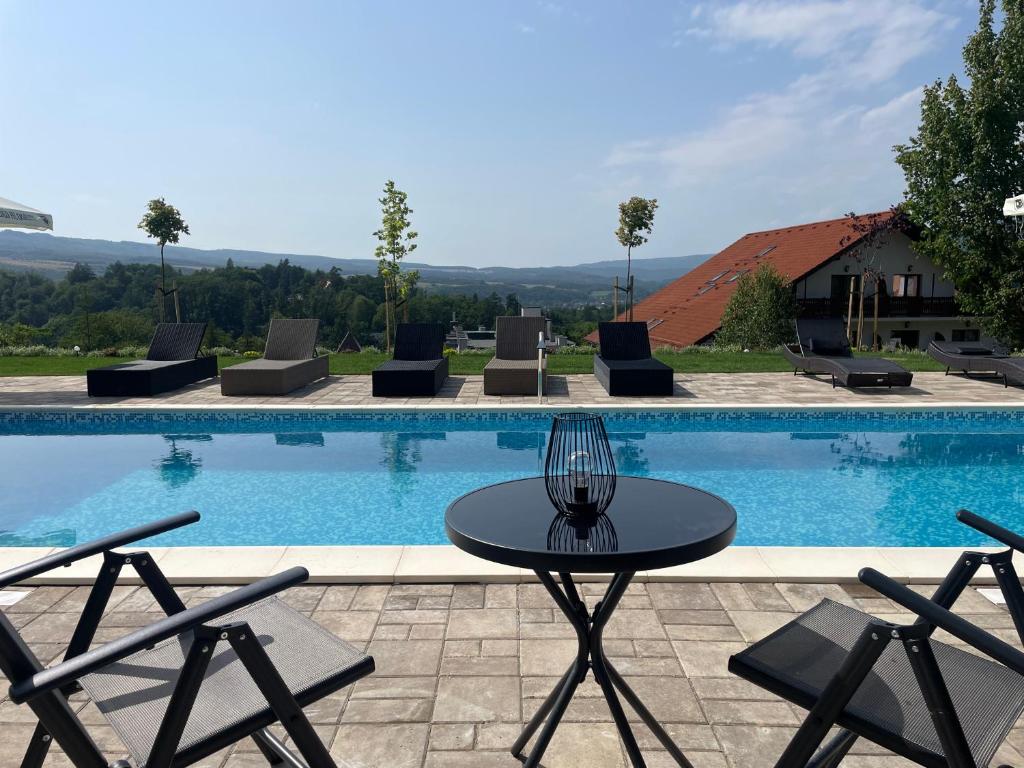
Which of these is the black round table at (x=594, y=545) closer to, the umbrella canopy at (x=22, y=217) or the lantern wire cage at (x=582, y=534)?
the lantern wire cage at (x=582, y=534)

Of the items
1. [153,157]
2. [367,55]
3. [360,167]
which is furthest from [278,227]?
[367,55]

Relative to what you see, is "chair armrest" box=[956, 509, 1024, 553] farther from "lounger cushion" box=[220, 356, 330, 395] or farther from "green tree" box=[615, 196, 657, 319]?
"green tree" box=[615, 196, 657, 319]

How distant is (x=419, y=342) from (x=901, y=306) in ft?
74.0

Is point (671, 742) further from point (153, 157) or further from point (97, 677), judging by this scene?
point (153, 157)

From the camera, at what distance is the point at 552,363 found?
1273 cm

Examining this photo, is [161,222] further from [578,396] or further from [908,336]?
[908,336]

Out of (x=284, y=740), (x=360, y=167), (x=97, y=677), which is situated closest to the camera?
(x=97, y=677)

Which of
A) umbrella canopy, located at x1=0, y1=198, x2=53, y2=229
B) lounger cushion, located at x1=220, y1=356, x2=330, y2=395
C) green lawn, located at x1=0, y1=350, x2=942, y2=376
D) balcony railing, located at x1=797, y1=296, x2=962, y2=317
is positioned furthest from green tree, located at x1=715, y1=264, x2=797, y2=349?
umbrella canopy, located at x1=0, y1=198, x2=53, y2=229

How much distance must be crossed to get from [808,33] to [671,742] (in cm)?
1251

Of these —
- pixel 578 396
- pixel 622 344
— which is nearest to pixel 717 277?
pixel 622 344

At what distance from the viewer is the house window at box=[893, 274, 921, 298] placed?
27.5 metres

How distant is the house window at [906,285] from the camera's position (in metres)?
27.5

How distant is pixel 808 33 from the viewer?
11.7m

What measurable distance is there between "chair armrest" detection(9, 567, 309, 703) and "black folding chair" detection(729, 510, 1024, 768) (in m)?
1.23
